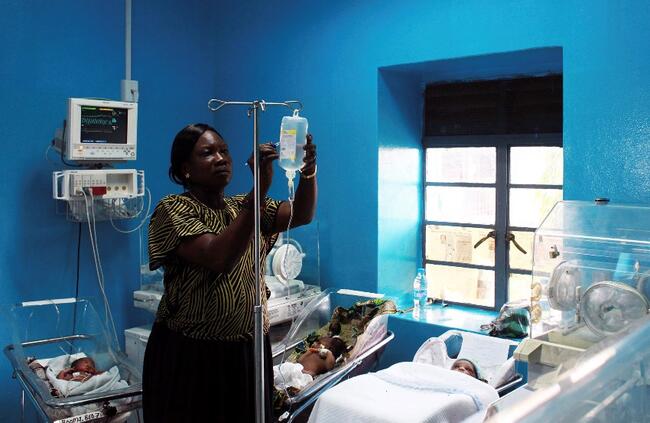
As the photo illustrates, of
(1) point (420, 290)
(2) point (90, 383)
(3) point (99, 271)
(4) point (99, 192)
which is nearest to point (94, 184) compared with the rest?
(4) point (99, 192)

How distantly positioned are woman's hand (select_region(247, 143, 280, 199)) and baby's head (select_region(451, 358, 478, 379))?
4.46ft

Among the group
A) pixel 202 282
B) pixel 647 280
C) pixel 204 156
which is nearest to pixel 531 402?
pixel 202 282

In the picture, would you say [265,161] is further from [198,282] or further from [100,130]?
[100,130]

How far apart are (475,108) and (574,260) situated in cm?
137

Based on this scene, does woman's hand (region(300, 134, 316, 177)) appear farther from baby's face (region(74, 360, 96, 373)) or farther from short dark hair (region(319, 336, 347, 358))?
baby's face (region(74, 360, 96, 373))

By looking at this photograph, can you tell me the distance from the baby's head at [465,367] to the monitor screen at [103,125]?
1.90m

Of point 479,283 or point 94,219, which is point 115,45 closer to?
point 94,219

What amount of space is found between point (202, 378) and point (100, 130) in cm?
161

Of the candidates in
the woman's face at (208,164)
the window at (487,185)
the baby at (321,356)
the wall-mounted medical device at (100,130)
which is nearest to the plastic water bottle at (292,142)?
the woman's face at (208,164)

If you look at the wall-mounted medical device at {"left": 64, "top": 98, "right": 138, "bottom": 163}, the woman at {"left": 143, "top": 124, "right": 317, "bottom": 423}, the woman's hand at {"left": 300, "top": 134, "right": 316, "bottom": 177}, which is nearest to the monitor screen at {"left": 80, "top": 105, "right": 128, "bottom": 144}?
the wall-mounted medical device at {"left": 64, "top": 98, "right": 138, "bottom": 163}

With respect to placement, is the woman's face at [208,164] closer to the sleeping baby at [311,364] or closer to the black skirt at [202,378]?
the black skirt at [202,378]

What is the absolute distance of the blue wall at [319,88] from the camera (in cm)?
273

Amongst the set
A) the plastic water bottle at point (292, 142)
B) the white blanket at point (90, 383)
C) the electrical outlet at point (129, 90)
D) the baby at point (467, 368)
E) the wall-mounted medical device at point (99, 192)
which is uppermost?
the electrical outlet at point (129, 90)

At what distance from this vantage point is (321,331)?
3312mm
